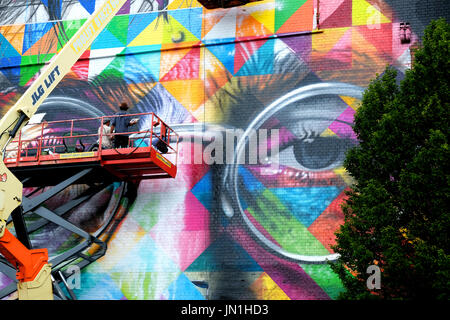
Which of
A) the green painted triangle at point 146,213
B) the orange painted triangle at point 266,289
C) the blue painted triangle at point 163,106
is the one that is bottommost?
the orange painted triangle at point 266,289

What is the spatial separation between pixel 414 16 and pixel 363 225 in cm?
791

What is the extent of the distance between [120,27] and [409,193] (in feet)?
40.3

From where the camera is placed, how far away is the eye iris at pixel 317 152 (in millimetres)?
18828

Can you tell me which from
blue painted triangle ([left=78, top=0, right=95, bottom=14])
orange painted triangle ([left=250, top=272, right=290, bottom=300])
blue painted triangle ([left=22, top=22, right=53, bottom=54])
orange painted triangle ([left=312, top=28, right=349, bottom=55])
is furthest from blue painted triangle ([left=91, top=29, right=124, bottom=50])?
orange painted triangle ([left=250, top=272, right=290, bottom=300])

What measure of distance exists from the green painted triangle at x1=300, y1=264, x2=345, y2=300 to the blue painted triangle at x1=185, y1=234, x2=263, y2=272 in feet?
5.21

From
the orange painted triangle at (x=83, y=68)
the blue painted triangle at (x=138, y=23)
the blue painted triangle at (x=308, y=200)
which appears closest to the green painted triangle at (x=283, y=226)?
the blue painted triangle at (x=308, y=200)

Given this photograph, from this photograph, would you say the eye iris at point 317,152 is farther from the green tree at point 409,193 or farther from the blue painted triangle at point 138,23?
the blue painted triangle at point 138,23

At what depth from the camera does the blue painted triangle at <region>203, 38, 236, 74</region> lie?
67.2 ft

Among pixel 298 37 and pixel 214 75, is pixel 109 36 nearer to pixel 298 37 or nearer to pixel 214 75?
pixel 214 75

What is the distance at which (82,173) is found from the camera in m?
18.1

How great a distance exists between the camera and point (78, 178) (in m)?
18.1

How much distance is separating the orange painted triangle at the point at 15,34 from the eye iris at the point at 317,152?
11190mm

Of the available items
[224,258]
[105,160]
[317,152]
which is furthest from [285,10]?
[224,258]
